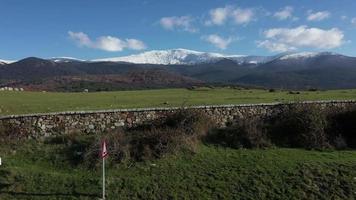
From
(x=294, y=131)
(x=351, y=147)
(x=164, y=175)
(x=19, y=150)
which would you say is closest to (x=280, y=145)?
(x=294, y=131)

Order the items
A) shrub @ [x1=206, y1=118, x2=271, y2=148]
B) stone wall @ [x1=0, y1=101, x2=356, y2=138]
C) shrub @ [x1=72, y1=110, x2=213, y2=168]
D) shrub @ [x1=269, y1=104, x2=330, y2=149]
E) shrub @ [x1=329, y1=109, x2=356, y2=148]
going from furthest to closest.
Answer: shrub @ [x1=329, y1=109, x2=356, y2=148]
shrub @ [x1=269, y1=104, x2=330, y2=149]
shrub @ [x1=206, y1=118, x2=271, y2=148]
stone wall @ [x1=0, y1=101, x2=356, y2=138]
shrub @ [x1=72, y1=110, x2=213, y2=168]

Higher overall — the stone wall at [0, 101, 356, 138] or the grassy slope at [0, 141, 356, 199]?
the stone wall at [0, 101, 356, 138]

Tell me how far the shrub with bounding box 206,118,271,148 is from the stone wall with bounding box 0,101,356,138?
69.8 inches

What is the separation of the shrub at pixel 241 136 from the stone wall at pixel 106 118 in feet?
5.82

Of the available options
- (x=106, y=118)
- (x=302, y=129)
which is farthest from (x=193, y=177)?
(x=302, y=129)

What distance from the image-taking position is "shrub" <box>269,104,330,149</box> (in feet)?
100

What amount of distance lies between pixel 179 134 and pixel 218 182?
5098 mm

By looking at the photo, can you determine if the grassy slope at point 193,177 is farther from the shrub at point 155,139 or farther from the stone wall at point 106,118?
the stone wall at point 106,118

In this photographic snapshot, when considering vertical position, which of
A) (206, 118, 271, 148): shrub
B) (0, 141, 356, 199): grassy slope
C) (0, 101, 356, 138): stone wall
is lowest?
(0, 141, 356, 199): grassy slope

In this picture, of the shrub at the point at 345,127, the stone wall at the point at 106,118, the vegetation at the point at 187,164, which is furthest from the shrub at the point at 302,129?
the stone wall at the point at 106,118

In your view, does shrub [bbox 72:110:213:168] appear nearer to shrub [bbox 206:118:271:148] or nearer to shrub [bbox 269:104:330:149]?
shrub [bbox 206:118:271:148]

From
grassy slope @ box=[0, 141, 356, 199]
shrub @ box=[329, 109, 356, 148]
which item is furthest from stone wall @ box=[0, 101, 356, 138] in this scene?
grassy slope @ box=[0, 141, 356, 199]

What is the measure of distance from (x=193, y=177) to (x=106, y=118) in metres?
8.32

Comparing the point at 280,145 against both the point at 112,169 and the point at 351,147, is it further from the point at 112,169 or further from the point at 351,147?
the point at 112,169
